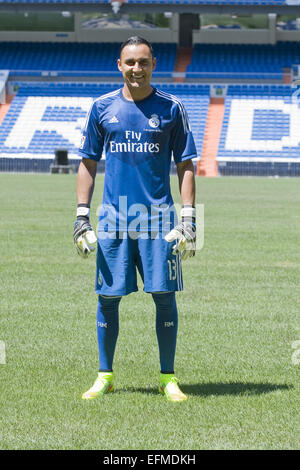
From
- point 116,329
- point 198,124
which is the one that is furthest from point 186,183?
point 198,124

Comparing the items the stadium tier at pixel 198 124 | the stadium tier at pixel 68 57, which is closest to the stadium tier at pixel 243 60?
the stadium tier at pixel 198 124

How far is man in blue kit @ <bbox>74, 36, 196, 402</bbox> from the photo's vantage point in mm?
5145

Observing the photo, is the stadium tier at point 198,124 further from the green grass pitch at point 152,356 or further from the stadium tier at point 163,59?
the green grass pitch at point 152,356

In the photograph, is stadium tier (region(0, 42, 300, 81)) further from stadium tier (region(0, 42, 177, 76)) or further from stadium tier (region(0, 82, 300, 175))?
stadium tier (region(0, 82, 300, 175))

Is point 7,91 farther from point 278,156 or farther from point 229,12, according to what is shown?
point 278,156

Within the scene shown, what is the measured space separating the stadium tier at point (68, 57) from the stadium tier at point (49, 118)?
1.58 metres

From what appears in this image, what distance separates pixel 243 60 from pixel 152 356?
46.1 meters

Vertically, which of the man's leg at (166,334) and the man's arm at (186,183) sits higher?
the man's arm at (186,183)

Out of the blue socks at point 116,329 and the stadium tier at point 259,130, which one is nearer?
the blue socks at point 116,329

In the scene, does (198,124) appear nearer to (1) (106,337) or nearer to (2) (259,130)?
(2) (259,130)

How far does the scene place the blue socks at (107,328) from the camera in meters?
5.36

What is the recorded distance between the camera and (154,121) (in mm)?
5148

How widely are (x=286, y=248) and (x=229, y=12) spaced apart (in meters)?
35.1
